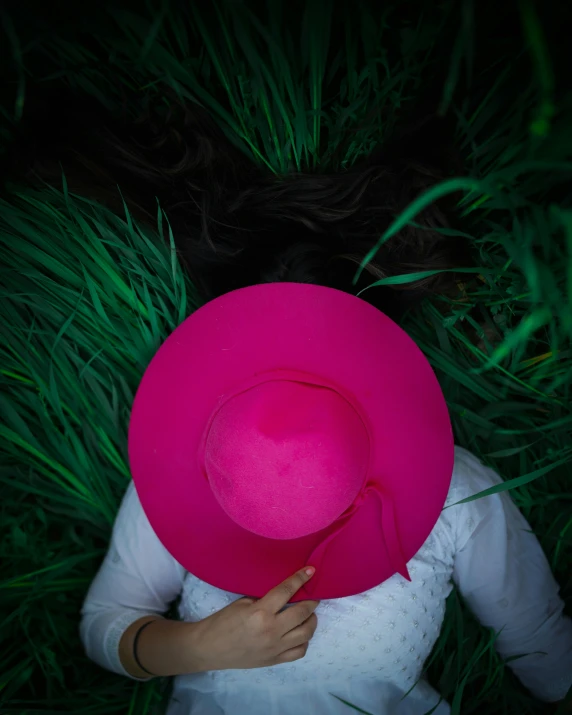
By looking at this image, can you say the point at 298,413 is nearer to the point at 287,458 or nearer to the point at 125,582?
the point at 287,458

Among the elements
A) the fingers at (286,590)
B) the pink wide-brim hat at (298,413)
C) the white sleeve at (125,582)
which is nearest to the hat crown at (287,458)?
the pink wide-brim hat at (298,413)

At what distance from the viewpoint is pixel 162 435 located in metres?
0.73

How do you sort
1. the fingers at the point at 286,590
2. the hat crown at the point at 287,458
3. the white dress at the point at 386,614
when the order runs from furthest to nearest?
the white dress at the point at 386,614 < the fingers at the point at 286,590 < the hat crown at the point at 287,458

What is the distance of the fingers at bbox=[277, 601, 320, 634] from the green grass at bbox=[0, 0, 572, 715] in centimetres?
31

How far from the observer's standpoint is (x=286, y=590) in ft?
2.35

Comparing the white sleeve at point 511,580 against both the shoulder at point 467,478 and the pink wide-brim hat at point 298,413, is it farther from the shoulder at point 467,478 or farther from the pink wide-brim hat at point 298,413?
the pink wide-brim hat at point 298,413

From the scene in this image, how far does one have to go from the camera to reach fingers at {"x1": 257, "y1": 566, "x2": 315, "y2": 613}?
2.35ft

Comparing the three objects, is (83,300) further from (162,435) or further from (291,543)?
(291,543)

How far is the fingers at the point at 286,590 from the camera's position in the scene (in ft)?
2.35

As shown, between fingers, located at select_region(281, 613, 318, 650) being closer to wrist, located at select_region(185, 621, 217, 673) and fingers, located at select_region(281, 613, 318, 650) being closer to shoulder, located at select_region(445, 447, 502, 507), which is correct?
wrist, located at select_region(185, 621, 217, 673)

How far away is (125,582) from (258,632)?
308mm

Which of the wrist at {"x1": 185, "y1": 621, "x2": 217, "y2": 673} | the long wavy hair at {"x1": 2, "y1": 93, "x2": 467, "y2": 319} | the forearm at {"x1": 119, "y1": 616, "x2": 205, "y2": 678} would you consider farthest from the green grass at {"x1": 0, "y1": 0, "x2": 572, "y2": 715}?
the wrist at {"x1": 185, "y1": 621, "x2": 217, "y2": 673}

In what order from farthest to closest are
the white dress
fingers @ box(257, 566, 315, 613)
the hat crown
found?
the white dress
fingers @ box(257, 566, 315, 613)
the hat crown

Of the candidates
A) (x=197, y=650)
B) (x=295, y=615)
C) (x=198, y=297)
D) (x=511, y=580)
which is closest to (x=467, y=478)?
(x=511, y=580)
